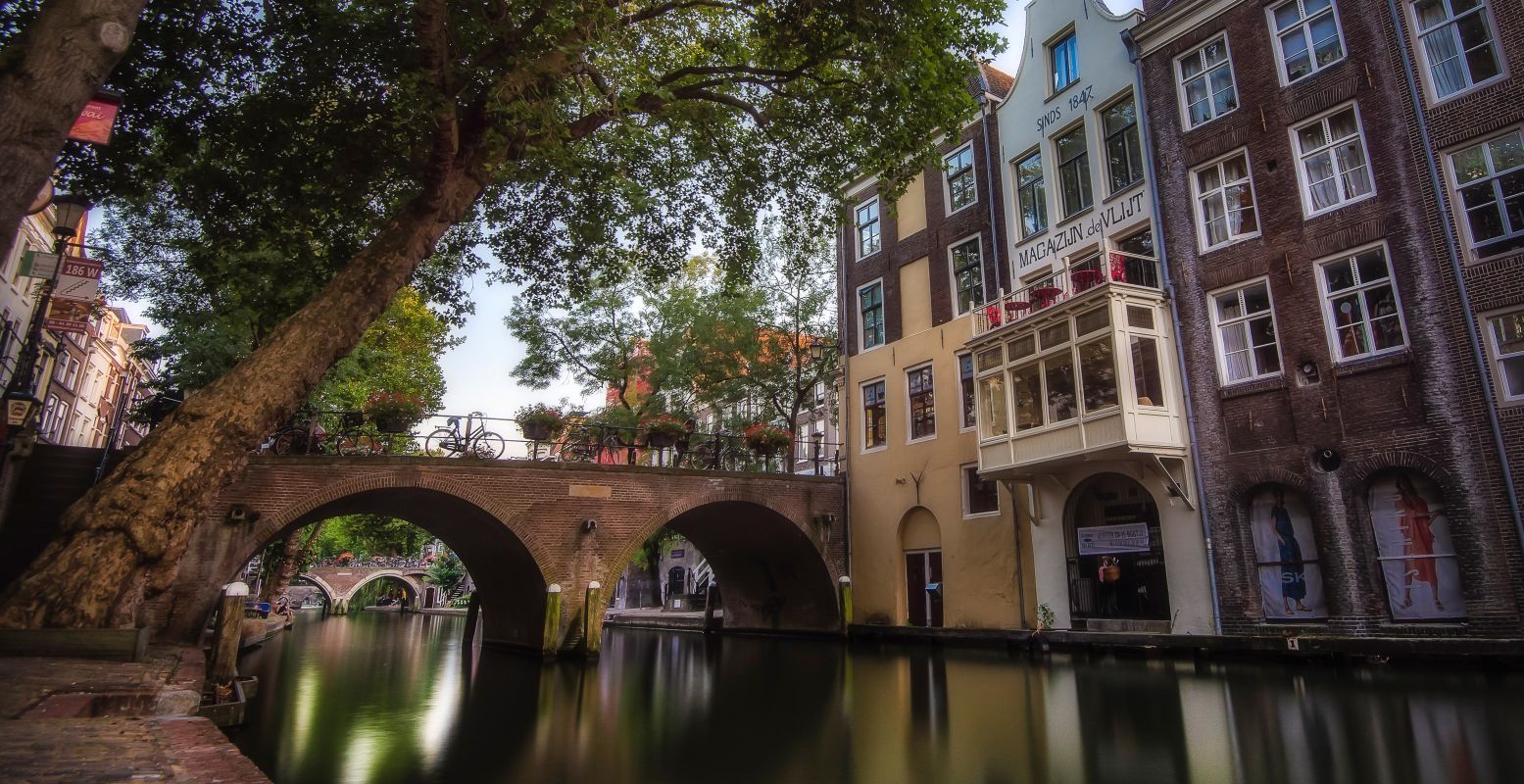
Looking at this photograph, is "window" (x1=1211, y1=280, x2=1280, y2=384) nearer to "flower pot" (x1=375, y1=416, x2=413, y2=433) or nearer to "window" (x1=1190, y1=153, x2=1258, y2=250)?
"window" (x1=1190, y1=153, x2=1258, y2=250)

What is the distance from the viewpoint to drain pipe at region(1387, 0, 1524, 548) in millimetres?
10539

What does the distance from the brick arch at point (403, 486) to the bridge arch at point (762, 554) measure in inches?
84.9

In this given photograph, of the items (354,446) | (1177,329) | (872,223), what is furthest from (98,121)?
(872,223)

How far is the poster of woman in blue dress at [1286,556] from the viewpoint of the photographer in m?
12.5

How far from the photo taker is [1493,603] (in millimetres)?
10438

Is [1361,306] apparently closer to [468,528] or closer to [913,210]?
[913,210]

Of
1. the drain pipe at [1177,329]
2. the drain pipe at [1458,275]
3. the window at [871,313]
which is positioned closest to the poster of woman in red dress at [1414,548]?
the drain pipe at [1458,275]

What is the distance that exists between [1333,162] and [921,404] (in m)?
9.77

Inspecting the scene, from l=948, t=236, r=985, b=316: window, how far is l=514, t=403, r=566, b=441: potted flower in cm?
999

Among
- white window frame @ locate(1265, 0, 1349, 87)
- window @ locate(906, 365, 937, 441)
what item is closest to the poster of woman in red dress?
white window frame @ locate(1265, 0, 1349, 87)

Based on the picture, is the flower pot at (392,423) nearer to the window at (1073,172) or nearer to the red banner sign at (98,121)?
the red banner sign at (98,121)

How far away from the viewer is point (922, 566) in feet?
63.9

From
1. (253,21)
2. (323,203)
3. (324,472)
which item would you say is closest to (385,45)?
(253,21)

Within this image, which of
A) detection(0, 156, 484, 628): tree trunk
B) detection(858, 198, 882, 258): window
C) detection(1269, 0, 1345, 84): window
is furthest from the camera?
detection(858, 198, 882, 258): window
